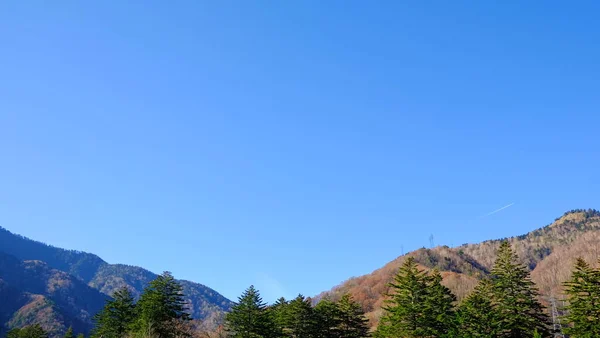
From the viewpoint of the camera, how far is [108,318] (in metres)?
76.6

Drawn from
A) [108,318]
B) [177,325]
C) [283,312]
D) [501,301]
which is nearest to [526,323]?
[501,301]

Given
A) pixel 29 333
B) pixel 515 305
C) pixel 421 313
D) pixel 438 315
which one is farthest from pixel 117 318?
pixel 515 305

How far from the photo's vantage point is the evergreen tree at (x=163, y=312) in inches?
2499

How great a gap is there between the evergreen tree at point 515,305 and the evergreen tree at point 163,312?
39.7 metres

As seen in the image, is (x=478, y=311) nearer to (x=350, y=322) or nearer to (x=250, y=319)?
(x=350, y=322)

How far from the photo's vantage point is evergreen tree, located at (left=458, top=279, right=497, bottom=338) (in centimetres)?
5259

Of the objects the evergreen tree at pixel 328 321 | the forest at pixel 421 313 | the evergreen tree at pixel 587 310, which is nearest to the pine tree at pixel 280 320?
the forest at pixel 421 313

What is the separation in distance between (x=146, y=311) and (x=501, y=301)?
47107mm

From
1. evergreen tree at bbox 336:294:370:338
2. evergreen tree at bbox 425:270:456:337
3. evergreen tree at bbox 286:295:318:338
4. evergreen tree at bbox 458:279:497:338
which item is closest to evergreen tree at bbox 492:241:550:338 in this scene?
evergreen tree at bbox 458:279:497:338

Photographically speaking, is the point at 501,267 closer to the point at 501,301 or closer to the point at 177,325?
the point at 501,301

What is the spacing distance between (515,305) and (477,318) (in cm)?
497

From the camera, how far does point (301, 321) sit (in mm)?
65312

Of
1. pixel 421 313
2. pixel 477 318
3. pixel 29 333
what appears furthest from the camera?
pixel 29 333

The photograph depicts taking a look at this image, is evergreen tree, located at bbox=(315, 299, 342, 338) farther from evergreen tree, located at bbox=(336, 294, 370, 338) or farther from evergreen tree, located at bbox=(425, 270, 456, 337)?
evergreen tree, located at bbox=(425, 270, 456, 337)
